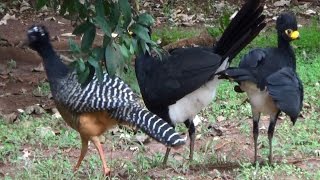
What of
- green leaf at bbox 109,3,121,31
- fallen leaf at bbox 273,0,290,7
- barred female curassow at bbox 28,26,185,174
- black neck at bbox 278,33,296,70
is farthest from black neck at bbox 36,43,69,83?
fallen leaf at bbox 273,0,290,7

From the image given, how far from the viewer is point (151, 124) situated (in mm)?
4762

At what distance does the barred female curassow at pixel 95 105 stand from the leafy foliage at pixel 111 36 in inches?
58.1

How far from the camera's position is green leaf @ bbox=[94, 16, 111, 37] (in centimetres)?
309

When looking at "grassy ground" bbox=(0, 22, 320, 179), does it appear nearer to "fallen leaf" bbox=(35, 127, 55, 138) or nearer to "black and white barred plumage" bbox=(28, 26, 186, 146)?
"fallen leaf" bbox=(35, 127, 55, 138)

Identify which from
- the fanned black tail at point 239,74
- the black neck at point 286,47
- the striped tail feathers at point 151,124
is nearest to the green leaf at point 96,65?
the striped tail feathers at point 151,124

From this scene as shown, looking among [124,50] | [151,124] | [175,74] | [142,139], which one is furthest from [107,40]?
[142,139]

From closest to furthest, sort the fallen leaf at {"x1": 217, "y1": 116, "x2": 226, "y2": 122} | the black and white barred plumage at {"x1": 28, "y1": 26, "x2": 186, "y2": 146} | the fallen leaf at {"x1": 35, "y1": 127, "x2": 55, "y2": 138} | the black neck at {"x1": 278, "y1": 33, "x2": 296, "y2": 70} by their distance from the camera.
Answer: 1. the black and white barred plumage at {"x1": 28, "y1": 26, "x2": 186, "y2": 146}
2. the black neck at {"x1": 278, "y1": 33, "x2": 296, "y2": 70}
3. the fallen leaf at {"x1": 35, "y1": 127, "x2": 55, "y2": 138}
4. the fallen leaf at {"x1": 217, "y1": 116, "x2": 226, "y2": 122}

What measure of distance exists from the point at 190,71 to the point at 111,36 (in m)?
2.26

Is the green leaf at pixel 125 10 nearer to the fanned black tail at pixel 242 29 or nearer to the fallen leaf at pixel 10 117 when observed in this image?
the fanned black tail at pixel 242 29

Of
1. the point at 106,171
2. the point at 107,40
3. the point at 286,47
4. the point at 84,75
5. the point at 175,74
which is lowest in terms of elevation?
the point at 106,171

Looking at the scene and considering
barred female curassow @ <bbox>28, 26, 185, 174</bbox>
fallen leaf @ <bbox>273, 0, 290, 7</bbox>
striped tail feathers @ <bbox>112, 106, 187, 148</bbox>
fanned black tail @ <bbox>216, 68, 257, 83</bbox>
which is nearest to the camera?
striped tail feathers @ <bbox>112, 106, 187, 148</bbox>

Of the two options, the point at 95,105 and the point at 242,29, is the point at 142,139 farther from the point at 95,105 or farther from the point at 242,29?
the point at 242,29

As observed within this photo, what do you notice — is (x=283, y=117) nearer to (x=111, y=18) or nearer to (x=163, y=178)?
(x=163, y=178)

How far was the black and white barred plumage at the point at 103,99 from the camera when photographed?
4.77 m
